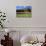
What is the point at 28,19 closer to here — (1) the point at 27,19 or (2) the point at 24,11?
(1) the point at 27,19

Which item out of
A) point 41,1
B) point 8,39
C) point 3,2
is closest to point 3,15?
point 3,2

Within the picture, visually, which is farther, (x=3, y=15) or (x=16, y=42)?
(x=16, y=42)

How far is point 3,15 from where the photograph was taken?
10.6 feet

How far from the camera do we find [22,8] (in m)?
3.42

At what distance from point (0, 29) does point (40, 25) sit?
3.29 ft

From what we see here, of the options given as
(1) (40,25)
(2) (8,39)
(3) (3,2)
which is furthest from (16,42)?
A: (3) (3,2)

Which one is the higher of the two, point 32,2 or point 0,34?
point 32,2

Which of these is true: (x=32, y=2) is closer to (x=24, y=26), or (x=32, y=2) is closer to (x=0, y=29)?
(x=24, y=26)

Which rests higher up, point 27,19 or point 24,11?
point 24,11

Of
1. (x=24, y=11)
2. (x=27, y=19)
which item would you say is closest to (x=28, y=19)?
(x=27, y=19)

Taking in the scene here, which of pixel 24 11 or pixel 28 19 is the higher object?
pixel 24 11

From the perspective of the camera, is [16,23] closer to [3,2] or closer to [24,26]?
[24,26]

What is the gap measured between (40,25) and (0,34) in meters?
1.03

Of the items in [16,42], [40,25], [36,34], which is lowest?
[16,42]
